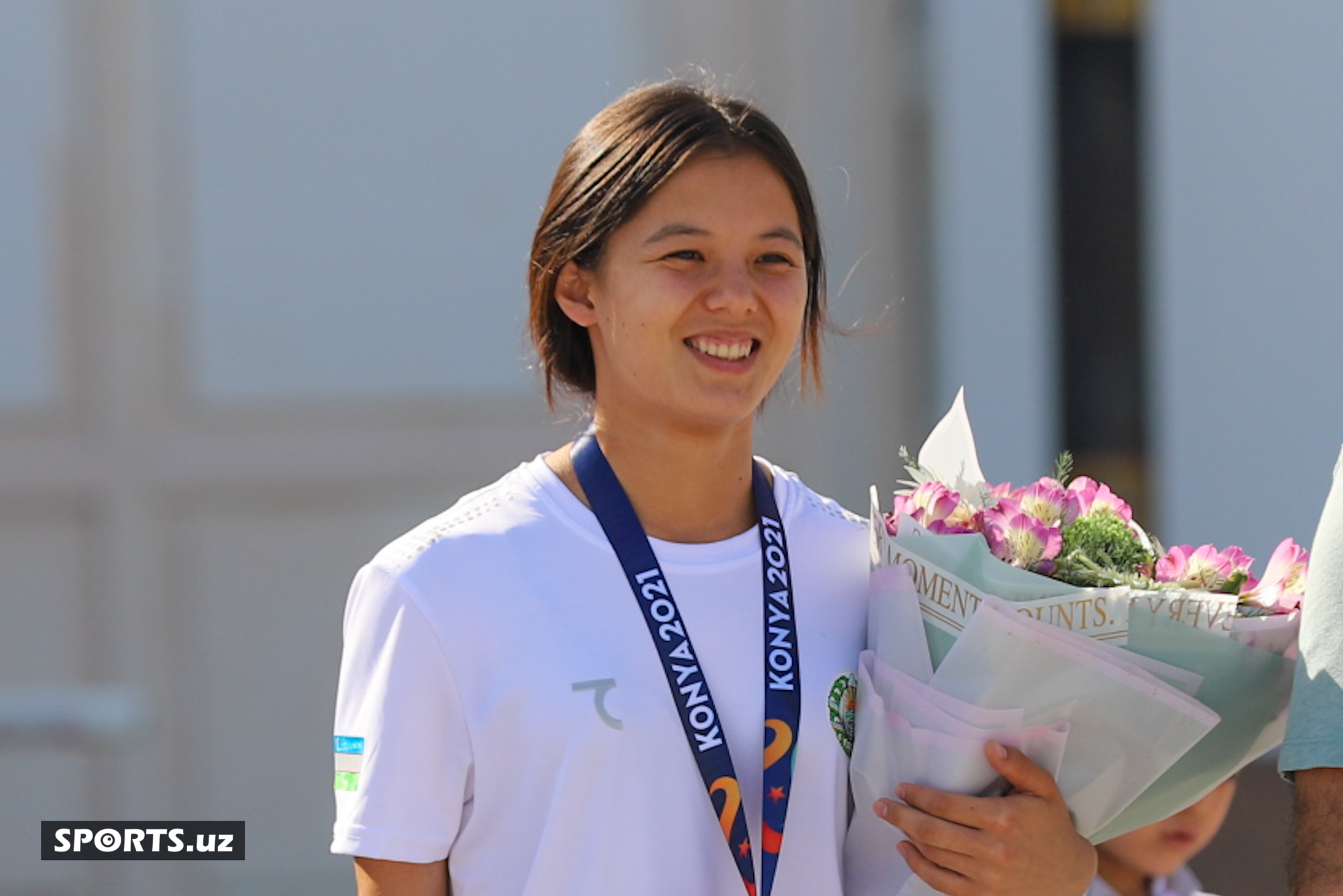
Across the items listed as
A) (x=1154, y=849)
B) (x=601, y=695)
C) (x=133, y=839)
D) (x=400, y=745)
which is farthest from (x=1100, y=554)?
(x=133, y=839)

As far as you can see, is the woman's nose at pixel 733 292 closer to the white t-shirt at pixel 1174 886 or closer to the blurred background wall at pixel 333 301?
the white t-shirt at pixel 1174 886

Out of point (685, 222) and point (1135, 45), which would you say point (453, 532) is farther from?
point (1135, 45)

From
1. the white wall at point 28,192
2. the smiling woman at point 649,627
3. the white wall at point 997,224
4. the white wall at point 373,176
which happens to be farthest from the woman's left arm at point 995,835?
the white wall at point 28,192

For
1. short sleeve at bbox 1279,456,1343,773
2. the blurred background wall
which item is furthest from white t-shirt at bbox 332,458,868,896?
the blurred background wall

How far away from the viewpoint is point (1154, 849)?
275 cm

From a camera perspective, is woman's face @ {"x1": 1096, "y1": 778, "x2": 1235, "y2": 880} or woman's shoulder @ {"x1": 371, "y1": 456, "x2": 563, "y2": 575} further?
woman's face @ {"x1": 1096, "y1": 778, "x2": 1235, "y2": 880}

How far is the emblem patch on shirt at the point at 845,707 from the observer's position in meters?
1.82

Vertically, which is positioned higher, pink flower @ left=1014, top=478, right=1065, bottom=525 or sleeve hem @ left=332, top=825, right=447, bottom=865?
pink flower @ left=1014, top=478, right=1065, bottom=525

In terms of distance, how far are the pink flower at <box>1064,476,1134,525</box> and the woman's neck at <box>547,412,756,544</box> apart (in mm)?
381

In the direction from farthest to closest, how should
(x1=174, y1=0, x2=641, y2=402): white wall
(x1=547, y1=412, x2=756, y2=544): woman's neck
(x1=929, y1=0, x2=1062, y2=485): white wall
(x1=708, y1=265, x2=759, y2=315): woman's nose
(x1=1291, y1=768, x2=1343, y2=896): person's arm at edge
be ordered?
(x1=174, y1=0, x2=641, y2=402): white wall, (x1=929, y1=0, x2=1062, y2=485): white wall, (x1=547, y1=412, x2=756, y2=544): woman's neck, (x1=708, y1=265, x2=759, y2=315): woman's nose, (x1=1291, y1=768, x2=1343, y2=896): person's arm at edge

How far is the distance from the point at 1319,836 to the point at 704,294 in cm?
83

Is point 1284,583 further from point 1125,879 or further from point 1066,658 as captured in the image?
point 1125,879

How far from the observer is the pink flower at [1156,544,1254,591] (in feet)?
5.85

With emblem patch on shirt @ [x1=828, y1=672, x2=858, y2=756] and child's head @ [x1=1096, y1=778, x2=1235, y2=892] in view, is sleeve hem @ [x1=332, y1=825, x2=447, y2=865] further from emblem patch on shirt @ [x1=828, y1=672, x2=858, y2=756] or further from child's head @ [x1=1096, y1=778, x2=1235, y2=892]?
child's head @ [x1=1096, y1=778, x2=1235, y2=892]
